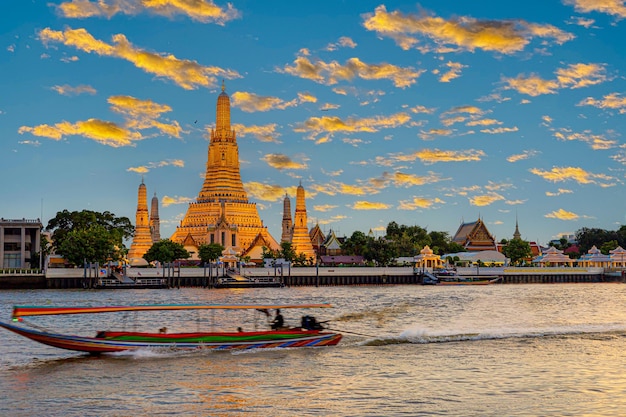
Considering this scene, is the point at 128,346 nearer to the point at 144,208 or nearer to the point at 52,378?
the point at 52,378

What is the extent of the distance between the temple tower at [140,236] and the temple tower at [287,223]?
3227 centimetres

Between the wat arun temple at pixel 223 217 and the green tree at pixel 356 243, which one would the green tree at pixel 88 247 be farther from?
the green tree at pixel 356 243

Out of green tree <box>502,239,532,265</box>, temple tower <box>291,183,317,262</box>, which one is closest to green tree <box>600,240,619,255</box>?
green tree <box>502,239,532,265</box>

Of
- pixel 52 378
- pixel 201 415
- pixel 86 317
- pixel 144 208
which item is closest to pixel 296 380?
pixel 201 415

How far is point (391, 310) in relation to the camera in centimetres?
5781

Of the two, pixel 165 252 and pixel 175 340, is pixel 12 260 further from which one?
pixel 175 340

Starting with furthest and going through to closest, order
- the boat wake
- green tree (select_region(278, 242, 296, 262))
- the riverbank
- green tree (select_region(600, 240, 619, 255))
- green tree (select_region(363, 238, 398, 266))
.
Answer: green tree (select_region(600, 240, 619, 255))
green tree (select_region(363, 238, 398, 266))
green tree (select_region(278, 242, 296, 262))
the riverbank
the boat wake

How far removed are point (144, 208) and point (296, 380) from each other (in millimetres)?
117360

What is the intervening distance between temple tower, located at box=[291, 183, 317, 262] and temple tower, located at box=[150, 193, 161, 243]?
30281 millimetres

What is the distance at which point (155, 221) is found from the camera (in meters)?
155

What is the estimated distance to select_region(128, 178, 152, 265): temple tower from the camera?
13600cm

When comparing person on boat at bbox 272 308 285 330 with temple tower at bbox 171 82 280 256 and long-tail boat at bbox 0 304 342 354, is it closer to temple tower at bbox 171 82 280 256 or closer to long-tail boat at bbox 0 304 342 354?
long-tail boat at bbox 0 304 342 354

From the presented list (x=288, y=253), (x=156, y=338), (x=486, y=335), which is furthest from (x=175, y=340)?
(x=288, y=253)

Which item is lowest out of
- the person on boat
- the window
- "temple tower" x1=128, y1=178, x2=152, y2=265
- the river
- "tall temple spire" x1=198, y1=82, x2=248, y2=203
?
the river
